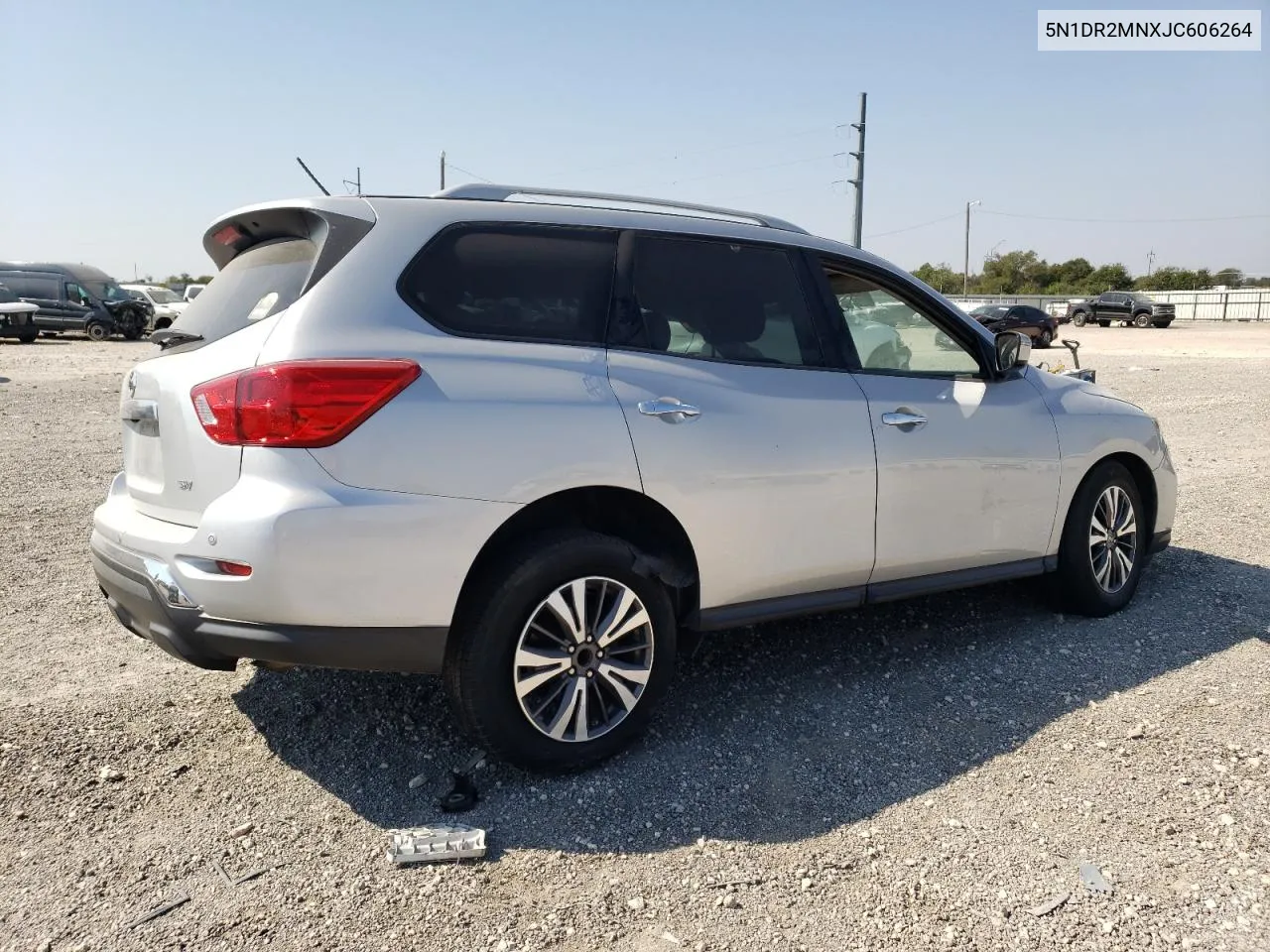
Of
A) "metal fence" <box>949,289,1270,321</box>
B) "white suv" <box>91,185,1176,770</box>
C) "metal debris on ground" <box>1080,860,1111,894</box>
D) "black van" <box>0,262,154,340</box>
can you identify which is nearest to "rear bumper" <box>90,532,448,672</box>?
"white suv" <box>91,185,1176,770</box>

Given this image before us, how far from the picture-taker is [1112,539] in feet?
16.1

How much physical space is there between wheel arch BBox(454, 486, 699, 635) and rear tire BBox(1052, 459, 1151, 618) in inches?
86.7

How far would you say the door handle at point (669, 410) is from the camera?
337 centimetres

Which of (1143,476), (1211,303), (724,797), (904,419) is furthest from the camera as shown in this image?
(1211,303)

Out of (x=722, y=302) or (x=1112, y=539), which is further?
(x=1112, y=539)

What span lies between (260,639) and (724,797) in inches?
60.3

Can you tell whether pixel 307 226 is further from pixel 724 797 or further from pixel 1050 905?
pixel 1050 905

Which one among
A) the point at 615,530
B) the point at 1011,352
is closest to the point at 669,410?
the point at 615,530

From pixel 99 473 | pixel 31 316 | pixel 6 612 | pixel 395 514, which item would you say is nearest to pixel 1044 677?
pixel 395 514

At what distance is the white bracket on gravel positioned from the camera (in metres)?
2.87

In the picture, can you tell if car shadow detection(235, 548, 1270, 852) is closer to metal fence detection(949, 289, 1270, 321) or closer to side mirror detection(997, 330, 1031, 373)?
side mirror detection(997, 330, 1031, 373)

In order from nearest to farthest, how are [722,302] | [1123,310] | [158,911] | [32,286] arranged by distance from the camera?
[158,911] < [722,302] < [32,286] < [1123,310]

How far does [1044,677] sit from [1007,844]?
1.40 m

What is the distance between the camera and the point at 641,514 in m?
3.51
